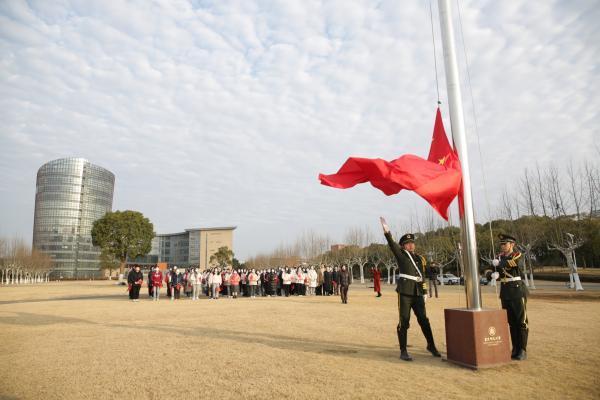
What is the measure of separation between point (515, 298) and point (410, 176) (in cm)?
276

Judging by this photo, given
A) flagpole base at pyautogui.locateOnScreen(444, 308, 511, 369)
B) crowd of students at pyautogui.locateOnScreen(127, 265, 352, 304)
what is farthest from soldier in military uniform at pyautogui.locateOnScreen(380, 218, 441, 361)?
crowd of students at pyautogui.locateOnScreen(127, 265, 352, 304)

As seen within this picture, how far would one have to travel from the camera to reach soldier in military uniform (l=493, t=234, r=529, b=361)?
630 cm

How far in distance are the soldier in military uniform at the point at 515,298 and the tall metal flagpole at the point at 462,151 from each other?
2.40 ft

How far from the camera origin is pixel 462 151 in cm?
686

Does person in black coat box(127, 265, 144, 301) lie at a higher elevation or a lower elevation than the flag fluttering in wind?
lower

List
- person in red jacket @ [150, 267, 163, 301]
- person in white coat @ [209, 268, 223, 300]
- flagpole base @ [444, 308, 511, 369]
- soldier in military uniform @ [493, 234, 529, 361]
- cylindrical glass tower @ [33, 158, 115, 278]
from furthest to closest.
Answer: cylindrical glass tower @ [33, 158, 115, 278], person in white coat @ [209, 268, 223, 300], person in red jacket @ [150, 267, 163, 301], soldier in military uniform @ [493, 234, 529, 361], flagpole base @ [444, 308, 511, 369]

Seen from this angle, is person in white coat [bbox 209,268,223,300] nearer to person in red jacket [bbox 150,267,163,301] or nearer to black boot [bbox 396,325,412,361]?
person in red jacket [bbox 150,267,163,301]

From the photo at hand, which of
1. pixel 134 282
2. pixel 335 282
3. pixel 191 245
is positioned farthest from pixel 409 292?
pixel 191 245

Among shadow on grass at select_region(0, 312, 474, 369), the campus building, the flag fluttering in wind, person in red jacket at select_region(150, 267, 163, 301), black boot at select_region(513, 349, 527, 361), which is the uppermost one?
the campus building

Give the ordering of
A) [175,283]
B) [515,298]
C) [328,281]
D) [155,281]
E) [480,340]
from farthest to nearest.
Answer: [328,281], [175,283], [155,281], [515,298], [480,340]

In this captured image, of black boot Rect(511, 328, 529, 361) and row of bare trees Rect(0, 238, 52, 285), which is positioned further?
row of bare trees Rect(0, 238, 52, 285)

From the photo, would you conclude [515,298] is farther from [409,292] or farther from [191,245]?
[191,245]

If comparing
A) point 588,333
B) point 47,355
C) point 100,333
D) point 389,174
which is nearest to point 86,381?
point 47,355

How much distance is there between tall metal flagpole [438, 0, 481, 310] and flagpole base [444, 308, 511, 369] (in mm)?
328
